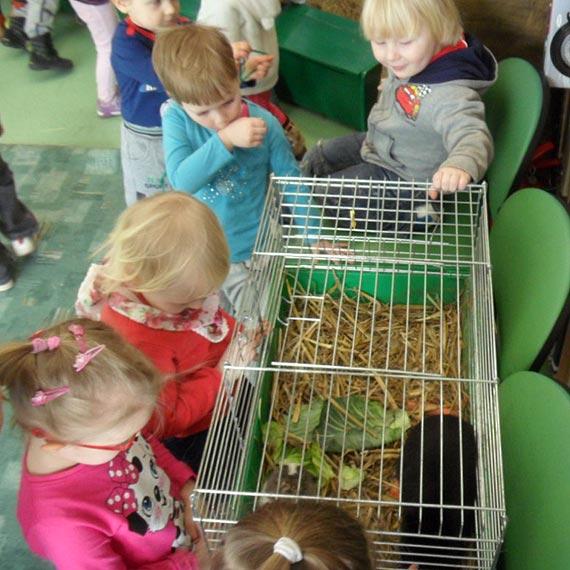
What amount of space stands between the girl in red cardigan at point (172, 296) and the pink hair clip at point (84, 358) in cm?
24

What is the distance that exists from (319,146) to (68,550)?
1.43 m

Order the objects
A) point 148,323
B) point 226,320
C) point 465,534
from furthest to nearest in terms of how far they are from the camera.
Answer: point 226,320 → point 148,323 → point 465,534

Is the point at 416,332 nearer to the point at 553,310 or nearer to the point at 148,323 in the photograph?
the point at 553,310

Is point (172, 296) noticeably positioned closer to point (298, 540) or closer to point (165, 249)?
point (165, 249)

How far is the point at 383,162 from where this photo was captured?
1927 mm

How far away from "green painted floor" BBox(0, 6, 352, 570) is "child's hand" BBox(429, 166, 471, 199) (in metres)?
1.29

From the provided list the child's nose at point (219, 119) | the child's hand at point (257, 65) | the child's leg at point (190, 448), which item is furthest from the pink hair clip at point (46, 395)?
the child's hand at point (257, 65)

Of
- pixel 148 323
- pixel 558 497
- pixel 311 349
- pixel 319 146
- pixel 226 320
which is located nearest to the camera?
pixel 558 497

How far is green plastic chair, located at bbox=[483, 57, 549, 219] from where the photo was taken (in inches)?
62.4

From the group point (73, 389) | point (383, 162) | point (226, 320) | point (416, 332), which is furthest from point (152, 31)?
point (73, 389)

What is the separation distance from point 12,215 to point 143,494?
5.05 feet

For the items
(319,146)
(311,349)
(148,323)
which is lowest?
(311,349)

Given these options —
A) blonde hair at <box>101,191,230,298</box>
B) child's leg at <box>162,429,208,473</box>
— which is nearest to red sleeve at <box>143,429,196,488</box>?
child's leg at <box>162,429,208,473</box>

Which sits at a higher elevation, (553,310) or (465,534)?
(553,310)
